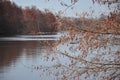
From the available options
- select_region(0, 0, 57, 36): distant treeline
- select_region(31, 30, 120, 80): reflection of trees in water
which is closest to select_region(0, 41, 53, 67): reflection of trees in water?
select_region(31, 30, 120, 80): reflection of trees in water

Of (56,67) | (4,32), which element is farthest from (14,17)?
(56,67)

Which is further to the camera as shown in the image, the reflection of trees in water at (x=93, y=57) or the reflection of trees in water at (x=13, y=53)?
the reflection of trees in water at (x=13, y=53)

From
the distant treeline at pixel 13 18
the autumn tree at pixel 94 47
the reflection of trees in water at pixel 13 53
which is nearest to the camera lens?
the autumn tree at pixel 94 47

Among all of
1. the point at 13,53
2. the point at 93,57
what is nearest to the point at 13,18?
the point at 13,53

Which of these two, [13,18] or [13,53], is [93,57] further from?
[13,18]

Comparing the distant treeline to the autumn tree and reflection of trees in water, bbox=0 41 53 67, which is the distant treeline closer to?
reflection of trees in water, bbox=0 41 53 67

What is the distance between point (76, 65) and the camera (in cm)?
498

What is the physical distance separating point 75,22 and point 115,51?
0.75 metres

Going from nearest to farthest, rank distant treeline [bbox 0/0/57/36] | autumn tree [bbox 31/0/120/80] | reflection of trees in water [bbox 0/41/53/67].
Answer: autumn tree [bbox 31/0/120/80]
reflection of trees in water [bbox 0/41/53/67]
distant treeline [bbox 0/0/57/36]

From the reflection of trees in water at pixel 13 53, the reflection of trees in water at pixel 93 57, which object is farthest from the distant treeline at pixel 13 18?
the reflection of trees in water at pixel 93 57

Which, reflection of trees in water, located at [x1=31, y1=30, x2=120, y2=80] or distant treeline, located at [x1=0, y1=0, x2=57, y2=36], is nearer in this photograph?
reflection of trees in water, located at [x1=31, y1=30, x2=120, y2=80]

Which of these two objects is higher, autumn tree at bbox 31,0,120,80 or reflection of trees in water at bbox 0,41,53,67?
autumn tree at bbox 31,0,120,80

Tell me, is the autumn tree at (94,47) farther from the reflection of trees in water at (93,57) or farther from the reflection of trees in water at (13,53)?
the reflection of trees in water at (13,53)

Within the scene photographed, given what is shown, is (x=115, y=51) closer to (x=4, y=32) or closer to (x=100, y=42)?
(x=100, y=42)
